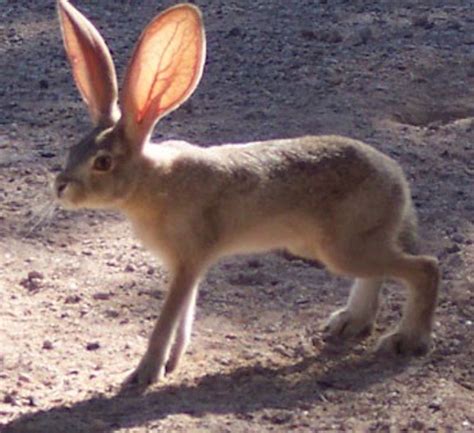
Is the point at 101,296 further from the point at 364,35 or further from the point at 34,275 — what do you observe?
the point at 364,35

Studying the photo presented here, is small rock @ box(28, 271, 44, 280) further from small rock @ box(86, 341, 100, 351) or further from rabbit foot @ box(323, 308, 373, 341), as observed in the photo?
rabbit foot @ box(323, 308, 373, 341)

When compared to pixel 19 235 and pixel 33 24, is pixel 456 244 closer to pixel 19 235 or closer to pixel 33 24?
pixel 19 235

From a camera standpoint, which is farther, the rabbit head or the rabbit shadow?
the rabbit head

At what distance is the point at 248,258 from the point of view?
621 cm

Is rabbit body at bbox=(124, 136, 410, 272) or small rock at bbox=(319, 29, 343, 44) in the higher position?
small rock at bbox=(319, 29, 343, 44)

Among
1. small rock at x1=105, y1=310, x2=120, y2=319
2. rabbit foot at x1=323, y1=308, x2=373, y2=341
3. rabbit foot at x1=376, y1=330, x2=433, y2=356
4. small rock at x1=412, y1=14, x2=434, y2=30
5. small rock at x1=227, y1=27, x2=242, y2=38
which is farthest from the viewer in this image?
small rock at x1=412, y1=14, x2=434, y2=30

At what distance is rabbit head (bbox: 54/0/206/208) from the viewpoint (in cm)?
486

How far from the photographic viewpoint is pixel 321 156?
5.26 metres

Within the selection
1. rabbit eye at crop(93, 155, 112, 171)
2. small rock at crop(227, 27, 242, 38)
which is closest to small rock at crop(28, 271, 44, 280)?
rabbit eye at crop(93, 155, 112, 171)

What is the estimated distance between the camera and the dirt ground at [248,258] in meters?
4.87

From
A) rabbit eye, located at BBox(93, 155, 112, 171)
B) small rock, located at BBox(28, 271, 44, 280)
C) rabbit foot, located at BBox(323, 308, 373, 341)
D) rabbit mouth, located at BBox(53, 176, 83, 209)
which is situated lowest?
small rock, located at BBox(28, 271, 44, 280)

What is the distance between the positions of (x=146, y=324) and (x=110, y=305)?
0.22m

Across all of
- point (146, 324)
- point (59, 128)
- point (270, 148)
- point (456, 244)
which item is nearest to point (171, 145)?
point (270, 148)

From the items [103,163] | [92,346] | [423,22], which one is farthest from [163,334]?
[423,22]
